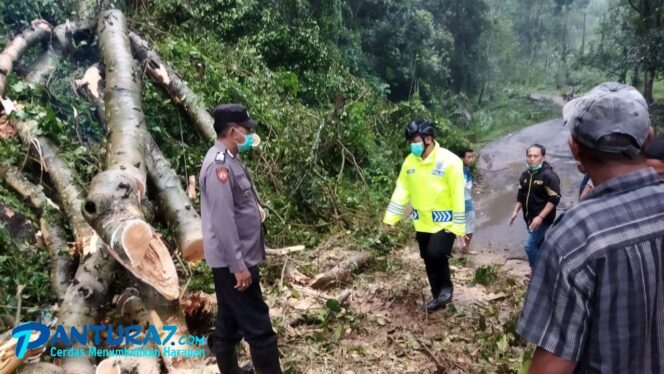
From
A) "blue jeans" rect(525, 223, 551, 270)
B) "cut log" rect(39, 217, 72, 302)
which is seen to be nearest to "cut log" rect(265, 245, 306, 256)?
"cut log" rect(39, 217, 72, 302)

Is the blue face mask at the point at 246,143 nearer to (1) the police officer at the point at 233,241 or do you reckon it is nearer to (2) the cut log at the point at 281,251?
(1) the police officer at the point at 233,241

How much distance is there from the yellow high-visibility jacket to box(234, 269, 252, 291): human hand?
171 cm

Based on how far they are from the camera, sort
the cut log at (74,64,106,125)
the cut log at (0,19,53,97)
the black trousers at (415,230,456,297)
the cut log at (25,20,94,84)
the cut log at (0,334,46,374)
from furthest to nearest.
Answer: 1. the cut log at (25,20,94,84)
2. the cut log at (74,64,106,125)
3. the cut log at (0,19,53,97)
4. the black trousers at (415,230,456,297)
5. the cut log at (0,334,46,374)

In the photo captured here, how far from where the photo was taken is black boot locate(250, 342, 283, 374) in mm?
2916

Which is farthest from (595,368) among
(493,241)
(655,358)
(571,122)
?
(493,241)

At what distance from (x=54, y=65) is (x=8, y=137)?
1714 millimetres

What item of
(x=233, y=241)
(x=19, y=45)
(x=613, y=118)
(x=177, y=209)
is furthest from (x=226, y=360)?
(x=19, y=45)

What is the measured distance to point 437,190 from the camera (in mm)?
3904

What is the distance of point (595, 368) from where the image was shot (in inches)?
49.8

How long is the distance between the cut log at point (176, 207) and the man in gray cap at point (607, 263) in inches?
116

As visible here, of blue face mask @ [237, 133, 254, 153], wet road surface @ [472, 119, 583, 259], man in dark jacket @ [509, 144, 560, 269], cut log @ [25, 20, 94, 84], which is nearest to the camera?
blue face mask @ [237, 133, 254, 153]

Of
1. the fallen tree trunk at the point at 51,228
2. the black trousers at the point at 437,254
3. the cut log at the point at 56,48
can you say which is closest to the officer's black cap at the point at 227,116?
the black trousers at the point at 437,254

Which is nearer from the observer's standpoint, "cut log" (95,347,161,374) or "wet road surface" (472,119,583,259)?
"cut log" (95,347,161,374)

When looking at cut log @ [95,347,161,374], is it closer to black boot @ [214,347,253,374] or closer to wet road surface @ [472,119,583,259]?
black boot @ [214,347,253,374]
